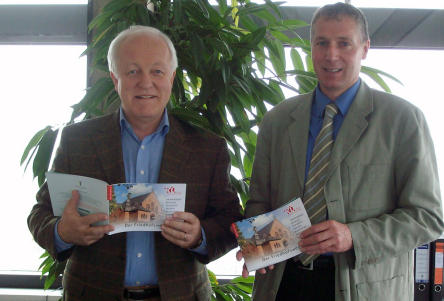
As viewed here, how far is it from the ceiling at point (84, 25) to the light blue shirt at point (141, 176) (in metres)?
2.27

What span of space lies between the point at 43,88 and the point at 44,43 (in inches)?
15.0

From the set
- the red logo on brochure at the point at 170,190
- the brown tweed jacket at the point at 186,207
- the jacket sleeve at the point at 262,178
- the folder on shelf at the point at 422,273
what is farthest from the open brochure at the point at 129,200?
the folder on shelf at the point at 422,273

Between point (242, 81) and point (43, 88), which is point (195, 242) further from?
point (43, 88)

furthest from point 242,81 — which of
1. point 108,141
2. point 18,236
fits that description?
point 18,236

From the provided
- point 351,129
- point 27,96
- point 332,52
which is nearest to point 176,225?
point 351,129

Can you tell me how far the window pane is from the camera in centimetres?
395

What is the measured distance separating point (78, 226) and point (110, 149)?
0.34 m

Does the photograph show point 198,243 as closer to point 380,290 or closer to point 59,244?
point 59,244

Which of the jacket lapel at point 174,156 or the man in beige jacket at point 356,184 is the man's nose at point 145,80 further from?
the man in beige jacket at point 356,184

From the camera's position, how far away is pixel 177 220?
1.65m

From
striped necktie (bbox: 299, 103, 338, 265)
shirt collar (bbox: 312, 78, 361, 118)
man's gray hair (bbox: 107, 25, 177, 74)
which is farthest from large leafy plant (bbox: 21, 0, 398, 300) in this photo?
striped necktie (bbox: 299, 103, 338, 265)

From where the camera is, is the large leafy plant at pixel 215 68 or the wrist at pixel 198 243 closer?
the wrist at pixel 198 243

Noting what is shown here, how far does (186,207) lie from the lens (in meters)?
1.84

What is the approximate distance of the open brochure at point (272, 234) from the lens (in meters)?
1.59
